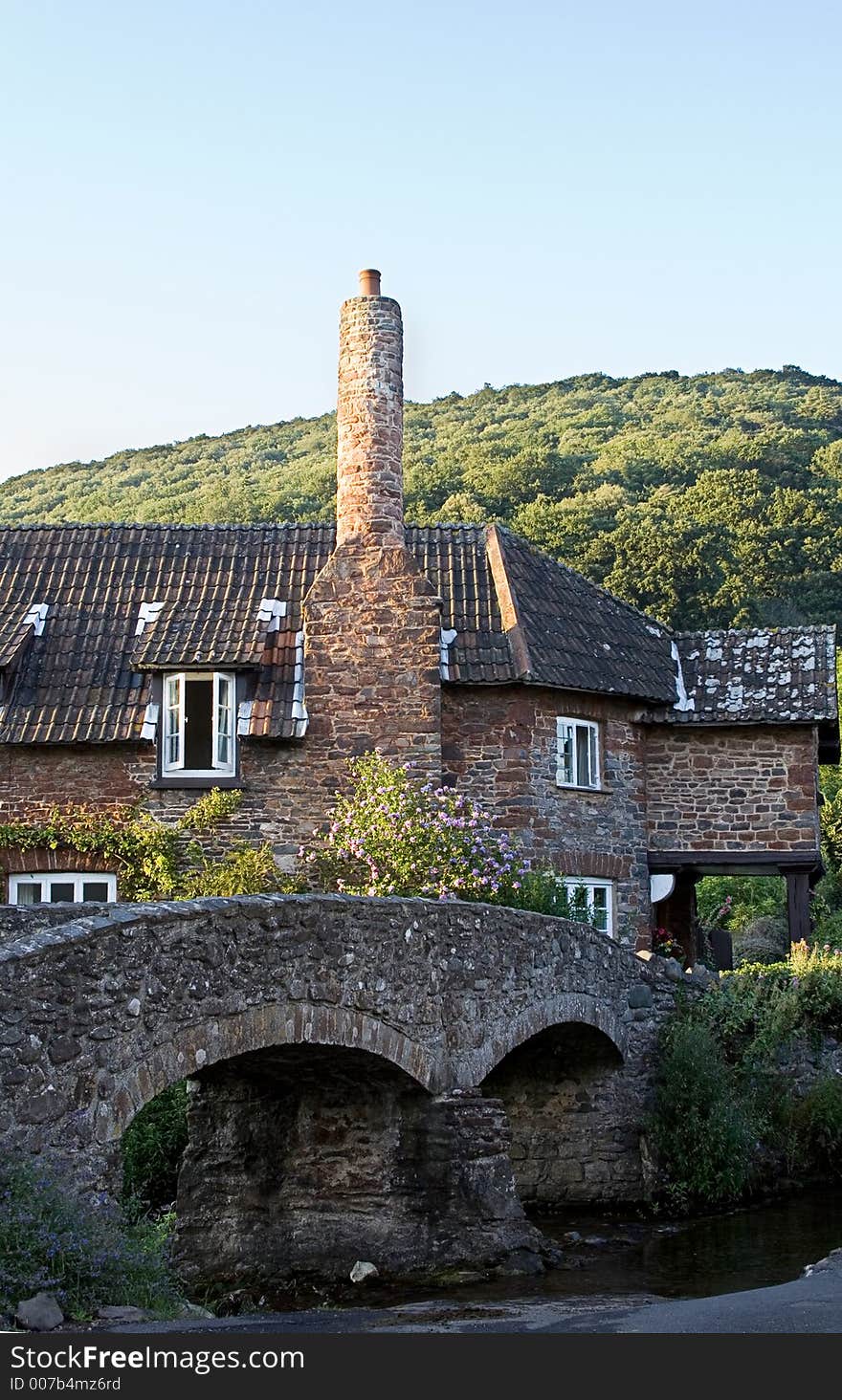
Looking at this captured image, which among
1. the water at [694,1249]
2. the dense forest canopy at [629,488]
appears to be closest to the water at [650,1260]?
the water at [694,1249]

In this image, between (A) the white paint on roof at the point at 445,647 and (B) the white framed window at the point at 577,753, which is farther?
(B) the white framed window at the point at 577,753

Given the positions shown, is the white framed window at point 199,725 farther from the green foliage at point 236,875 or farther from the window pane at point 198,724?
the green foliage at point 236,875

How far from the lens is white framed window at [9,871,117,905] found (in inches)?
883

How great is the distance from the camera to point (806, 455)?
5812cm

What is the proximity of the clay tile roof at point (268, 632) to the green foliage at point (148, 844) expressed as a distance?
102 centimetres

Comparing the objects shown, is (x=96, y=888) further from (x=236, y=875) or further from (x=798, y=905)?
(x=798, y=905)

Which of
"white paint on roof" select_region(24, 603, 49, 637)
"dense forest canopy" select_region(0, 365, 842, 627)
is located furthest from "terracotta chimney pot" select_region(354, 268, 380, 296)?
"dense forest canopy" select_region(0, 365, 842, 627)

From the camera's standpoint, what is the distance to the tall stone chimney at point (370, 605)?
2253 centimetres

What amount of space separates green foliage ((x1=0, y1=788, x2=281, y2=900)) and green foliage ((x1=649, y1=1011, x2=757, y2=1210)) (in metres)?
5.62

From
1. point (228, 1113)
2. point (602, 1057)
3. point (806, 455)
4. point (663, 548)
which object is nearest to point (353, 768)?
point (602, 1057)

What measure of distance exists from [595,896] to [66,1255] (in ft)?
48.8

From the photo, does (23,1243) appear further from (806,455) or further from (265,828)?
(806,455)

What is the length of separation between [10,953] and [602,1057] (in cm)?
1030

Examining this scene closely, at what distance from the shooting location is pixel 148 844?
22.3 m
